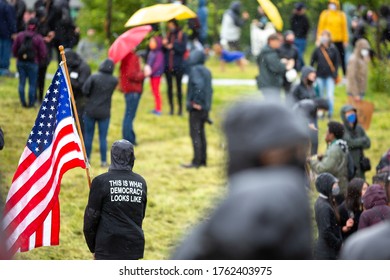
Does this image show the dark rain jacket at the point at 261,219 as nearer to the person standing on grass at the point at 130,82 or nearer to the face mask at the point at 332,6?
the person standing on grass at the point at 130,82

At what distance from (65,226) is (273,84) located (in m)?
5.48

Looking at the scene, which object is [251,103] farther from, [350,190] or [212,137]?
[212,137]

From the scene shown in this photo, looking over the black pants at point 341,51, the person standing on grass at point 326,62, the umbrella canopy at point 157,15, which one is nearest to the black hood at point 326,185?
the umbrella canopy at point 157,15

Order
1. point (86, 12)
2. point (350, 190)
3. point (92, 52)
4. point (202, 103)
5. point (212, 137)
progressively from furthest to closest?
point (86, 12), point (92, 52), point (212, 137), point (202, 103), point (350, 190)

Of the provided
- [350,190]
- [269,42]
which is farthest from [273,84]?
[350,190]

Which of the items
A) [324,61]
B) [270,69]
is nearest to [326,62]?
[324,61]

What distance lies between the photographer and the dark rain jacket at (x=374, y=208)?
30.5ft

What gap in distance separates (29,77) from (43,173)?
27.4 feet

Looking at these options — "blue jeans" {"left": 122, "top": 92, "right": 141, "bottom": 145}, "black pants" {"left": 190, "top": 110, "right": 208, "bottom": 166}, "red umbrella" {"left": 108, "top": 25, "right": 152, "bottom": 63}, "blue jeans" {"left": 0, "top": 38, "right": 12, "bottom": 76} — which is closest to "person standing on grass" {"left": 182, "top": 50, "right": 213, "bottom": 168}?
"black pants" {"left": 190, "top": 110, "right": 208, "bottom": 166}

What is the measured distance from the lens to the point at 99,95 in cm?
1466

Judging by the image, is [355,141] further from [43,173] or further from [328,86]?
[328,86]

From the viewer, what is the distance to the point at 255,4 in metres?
27.1

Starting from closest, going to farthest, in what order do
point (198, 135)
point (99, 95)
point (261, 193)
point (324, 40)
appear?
point (261, 193), point (99, 95), point (198, 135), point (324, 40)

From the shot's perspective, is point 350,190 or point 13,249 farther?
point 350,190
